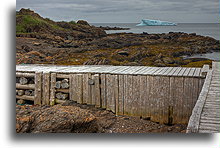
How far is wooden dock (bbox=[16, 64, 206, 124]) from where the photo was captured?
626cm

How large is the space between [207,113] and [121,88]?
300cm

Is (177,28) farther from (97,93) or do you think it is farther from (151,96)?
(97,93)

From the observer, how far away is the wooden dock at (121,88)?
6.26m

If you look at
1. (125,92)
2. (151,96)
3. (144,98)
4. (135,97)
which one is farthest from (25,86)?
(151,96)

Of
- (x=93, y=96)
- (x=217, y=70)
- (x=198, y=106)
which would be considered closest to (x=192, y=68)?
(x=217, y=70)

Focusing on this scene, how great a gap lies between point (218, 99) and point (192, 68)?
235 centimetres

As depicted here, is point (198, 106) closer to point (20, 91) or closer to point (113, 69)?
point (113, 69)

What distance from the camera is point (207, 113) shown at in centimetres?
369

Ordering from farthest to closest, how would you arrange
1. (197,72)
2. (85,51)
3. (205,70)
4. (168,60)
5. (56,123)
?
1. (197,72)
2. (168,60)
3. (85,51)
4. (205,70)
5. (56,123)

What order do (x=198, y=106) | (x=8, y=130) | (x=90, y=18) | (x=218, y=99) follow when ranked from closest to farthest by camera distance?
(x=198, y=106) → (x=218, y=99) → (x=8, y=130) → (x=90, y=18)

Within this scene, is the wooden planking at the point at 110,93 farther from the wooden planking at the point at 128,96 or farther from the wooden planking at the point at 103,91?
the wooden planking at the point at 128,96

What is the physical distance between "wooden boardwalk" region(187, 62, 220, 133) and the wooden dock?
69.8 inches

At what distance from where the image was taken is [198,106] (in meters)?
3.77

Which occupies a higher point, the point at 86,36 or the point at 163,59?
the point at 86,36
